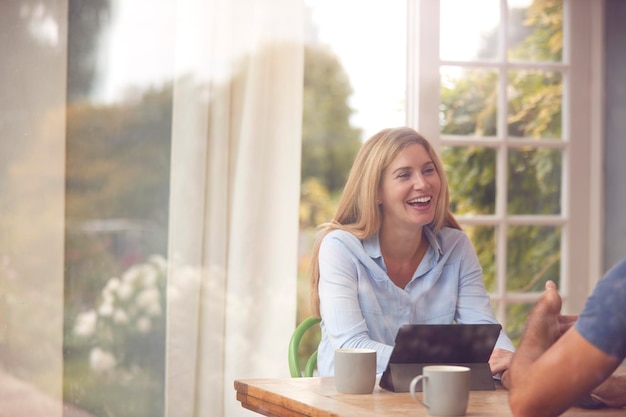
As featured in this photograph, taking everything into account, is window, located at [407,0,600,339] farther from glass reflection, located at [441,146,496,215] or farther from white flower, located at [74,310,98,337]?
white flower, located at [74,310,98,337]

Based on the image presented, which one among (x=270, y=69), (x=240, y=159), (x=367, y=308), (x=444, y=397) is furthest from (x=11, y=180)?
(x=444, y=397)

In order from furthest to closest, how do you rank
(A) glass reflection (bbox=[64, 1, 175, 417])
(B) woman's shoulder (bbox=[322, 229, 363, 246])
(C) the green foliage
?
1. (C) the green foliage
2. (A) glass reflection (bbox=[64, 1, 175, 417])
3. (B) woman's shoulder (bbox=[322, 229, 363, 246])

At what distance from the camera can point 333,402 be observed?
1.56 meters

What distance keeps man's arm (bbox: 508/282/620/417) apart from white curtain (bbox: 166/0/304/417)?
66.6 inches

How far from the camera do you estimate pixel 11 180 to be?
2732 millimetres

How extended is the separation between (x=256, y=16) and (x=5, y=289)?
1.22 m

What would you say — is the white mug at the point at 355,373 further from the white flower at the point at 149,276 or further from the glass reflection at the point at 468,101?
the glass reflection at the point at 468,101

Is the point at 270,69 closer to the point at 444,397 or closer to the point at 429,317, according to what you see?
the point at 429,317

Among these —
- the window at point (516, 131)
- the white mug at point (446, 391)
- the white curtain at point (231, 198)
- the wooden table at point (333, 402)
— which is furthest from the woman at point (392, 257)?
the window at point (516, 131)

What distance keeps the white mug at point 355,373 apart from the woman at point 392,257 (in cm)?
49

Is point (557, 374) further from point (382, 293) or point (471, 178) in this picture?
point (471, 178)

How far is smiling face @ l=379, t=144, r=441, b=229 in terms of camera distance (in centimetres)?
246

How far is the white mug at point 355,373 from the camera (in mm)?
1649

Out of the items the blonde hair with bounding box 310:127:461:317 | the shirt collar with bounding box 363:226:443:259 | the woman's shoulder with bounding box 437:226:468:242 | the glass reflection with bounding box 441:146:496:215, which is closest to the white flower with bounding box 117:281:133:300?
the blonde hair with bounding box 310:127:461:317
